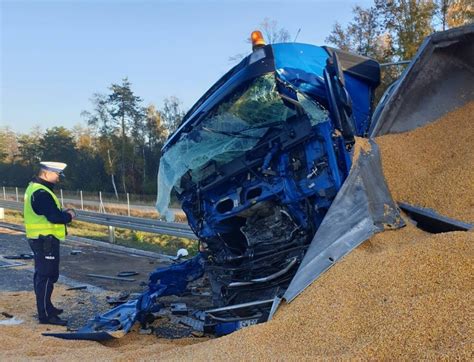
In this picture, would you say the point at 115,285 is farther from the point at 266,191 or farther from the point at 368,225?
the point at 368,225

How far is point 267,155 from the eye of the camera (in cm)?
418

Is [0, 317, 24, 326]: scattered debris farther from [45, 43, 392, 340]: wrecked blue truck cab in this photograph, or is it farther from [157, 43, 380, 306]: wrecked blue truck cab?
[157, 43, 380, 306]: wrecked blue truck cab

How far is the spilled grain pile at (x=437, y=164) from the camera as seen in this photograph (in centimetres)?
354

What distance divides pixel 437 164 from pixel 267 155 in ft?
4.28

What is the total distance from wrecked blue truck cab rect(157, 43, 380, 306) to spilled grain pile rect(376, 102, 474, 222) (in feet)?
1.29

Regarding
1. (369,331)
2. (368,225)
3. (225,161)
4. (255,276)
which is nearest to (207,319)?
(255,276)

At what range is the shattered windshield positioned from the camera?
12.9 feet

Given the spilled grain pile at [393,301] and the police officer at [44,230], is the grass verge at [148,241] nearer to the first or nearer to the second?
the police officer at [44,230]

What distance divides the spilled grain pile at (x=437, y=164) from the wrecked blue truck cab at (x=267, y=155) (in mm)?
392

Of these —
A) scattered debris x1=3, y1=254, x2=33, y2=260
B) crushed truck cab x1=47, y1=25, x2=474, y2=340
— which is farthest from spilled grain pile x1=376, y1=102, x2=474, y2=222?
scattered debris x1=3, y1=254, x2=33, y2=260

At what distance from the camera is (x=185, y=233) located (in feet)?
29.1

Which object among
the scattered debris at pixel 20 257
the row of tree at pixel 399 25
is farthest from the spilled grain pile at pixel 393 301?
the row of tree at pixel 399 25

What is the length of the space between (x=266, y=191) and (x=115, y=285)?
375 cm

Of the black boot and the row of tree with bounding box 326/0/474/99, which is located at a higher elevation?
the row of tree with bounding box 326/0/474/99
